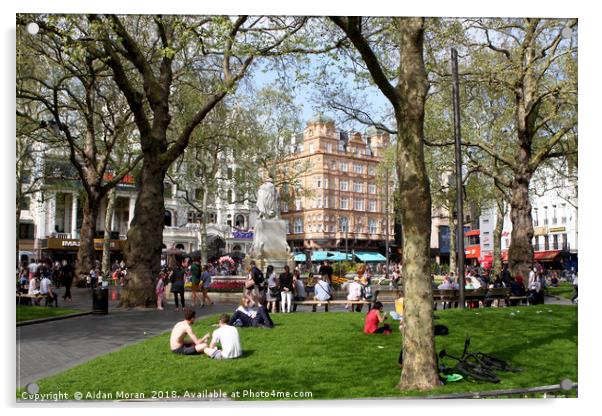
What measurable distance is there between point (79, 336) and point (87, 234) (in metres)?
15.2

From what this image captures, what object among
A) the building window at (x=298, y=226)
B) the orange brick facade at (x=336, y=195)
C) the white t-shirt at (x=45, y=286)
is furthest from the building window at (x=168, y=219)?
the white t-shirt at (x=45, y=286)

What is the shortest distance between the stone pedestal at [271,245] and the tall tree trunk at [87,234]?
6.60m

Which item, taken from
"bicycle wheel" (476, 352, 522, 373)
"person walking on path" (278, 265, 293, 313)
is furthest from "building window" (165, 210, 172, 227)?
"bicycle wheel" (476, 352, 522, 373)

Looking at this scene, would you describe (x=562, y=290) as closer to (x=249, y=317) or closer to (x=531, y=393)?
(x=249, y=317)

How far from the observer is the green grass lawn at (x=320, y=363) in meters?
9.04

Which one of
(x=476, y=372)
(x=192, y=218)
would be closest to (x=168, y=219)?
(x=192, y=218)

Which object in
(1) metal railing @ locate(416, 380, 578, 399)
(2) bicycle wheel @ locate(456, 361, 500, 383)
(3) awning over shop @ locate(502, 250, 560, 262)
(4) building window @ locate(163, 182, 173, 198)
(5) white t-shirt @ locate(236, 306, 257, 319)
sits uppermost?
(4) building window @ locate(163, 182, 173, 198)

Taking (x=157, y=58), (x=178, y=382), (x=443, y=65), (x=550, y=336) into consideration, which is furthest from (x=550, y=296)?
(x=178, y=382)

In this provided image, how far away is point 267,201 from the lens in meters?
28.3

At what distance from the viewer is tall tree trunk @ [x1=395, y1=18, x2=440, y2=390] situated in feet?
29.2

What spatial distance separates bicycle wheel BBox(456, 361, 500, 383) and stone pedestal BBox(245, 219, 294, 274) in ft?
59.4

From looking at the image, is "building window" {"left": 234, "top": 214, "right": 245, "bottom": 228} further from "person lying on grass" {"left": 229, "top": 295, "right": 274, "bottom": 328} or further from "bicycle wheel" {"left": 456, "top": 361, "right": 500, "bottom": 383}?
"bicycle wheel" {"left": 456, "top": 361, "right": 500, "bottom": 383}

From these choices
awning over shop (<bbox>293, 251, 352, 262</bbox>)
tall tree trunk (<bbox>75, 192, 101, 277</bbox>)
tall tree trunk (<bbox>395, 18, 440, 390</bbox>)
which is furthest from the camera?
awning over shop (<bbox>293, 251, 352, 262</bbox>)

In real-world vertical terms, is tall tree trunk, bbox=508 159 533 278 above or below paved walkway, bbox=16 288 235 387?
above
